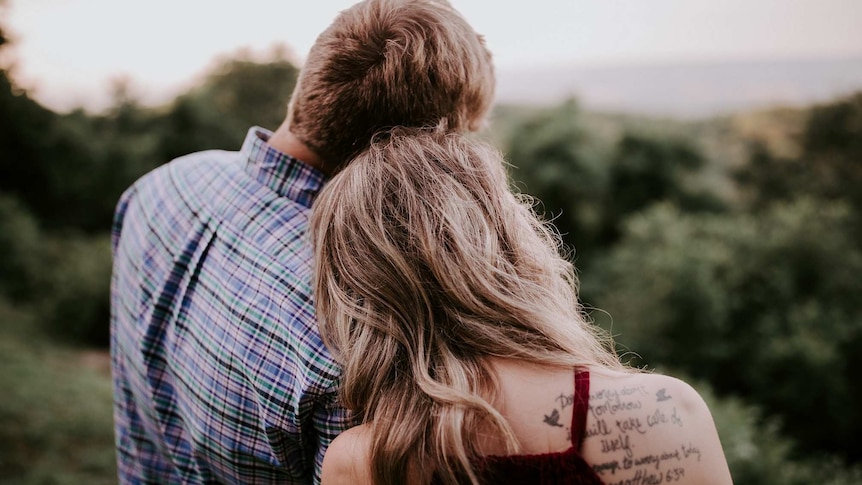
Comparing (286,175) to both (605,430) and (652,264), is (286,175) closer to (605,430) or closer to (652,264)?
(605,430)

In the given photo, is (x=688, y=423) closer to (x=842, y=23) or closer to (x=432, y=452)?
(x=432, y=452)

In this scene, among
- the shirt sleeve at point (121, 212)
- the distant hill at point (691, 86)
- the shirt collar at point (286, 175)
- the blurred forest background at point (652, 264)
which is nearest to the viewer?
the shirt collar at point (286, 175)

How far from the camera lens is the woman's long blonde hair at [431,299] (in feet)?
3.76

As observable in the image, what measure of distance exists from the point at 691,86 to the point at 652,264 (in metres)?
16.6

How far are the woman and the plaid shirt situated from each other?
14cm

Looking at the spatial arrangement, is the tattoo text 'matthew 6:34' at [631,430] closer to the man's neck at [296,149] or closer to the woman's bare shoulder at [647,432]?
the woman's bare shoulder at [647,432]

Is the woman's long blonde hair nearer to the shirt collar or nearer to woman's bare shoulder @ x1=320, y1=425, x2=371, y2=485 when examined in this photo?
woman's bare shoulder @ x1=320, y1=425, x2=371, y2=485

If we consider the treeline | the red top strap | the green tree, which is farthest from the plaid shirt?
the green tree

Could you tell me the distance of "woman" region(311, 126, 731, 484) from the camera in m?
1.12

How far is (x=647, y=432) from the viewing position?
1.13 meters

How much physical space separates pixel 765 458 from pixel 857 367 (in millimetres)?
7620

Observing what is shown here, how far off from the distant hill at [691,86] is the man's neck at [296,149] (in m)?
20.7

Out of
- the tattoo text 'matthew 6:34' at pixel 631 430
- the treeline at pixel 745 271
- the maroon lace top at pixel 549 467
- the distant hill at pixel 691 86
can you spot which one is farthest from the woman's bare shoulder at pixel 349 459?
the distant hill at pixel 691 86

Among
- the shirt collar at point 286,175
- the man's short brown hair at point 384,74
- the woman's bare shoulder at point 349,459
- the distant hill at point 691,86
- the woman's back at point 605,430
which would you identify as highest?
the distant hill at point 691,86
